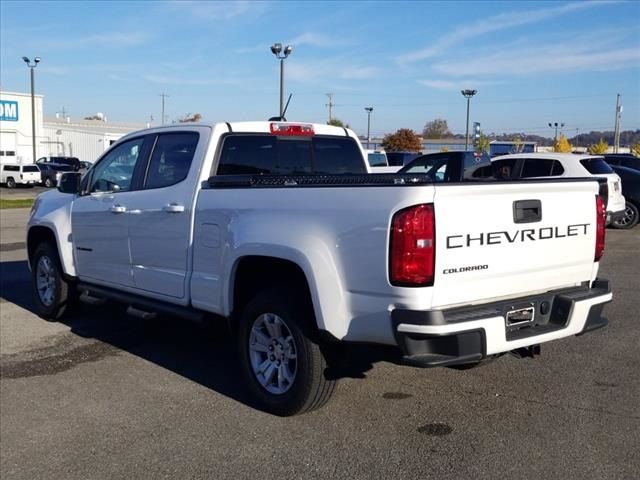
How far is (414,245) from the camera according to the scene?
3887 mm

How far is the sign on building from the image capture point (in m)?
56.9

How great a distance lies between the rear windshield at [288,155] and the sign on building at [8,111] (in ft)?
188

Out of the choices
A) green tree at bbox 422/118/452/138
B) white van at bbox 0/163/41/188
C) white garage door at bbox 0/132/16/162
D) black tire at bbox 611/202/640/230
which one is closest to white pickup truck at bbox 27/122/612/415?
black tire at bbox 611/202/640/230

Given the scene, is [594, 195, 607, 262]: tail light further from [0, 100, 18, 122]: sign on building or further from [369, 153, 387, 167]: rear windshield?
[0, 100, 18, 122]: sign on building

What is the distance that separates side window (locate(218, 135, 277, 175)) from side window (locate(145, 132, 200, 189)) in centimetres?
27

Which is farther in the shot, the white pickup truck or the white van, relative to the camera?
the white van

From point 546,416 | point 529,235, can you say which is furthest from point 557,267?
point 546,416

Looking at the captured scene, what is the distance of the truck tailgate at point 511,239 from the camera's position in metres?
3.97

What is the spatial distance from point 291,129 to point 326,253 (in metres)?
2.19

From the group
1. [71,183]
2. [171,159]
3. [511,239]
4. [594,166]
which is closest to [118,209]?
[171,159]

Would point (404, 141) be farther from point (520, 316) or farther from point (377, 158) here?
point (520, 316)

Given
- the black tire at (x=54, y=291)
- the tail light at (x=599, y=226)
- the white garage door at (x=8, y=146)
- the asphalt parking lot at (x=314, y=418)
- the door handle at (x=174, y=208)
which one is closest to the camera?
the asphalt parking lot at (x=314, y=418)

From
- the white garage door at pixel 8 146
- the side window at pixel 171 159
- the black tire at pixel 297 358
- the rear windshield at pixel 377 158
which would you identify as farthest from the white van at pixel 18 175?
the black tire at pixel 297 358

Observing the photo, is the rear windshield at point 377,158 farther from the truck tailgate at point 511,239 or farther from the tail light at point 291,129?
the truck tailgate at point 511,239
